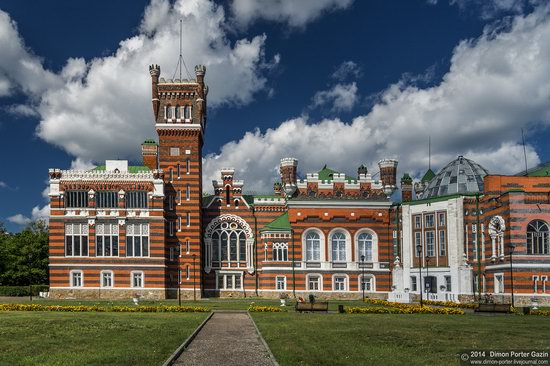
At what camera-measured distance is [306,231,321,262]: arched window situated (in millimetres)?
70250

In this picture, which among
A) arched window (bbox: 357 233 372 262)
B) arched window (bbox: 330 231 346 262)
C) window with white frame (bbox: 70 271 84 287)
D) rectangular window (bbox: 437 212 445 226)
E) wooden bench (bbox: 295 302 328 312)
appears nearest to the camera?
wooden bench (bbox: 295 302 328 312)

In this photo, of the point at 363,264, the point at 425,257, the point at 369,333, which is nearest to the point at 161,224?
the point at 363,264

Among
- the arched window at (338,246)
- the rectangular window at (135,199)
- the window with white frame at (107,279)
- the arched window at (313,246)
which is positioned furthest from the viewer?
the arched window at (338,246)

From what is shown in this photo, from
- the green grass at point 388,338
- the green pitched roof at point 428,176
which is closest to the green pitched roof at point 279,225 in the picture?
the green pitched roof at point 428,176

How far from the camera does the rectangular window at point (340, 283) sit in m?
70.0

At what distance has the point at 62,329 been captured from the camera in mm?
27062

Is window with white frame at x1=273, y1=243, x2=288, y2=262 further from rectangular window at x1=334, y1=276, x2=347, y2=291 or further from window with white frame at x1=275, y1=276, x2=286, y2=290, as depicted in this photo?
rectangular window at x1=334, y1=276, x2=347, y2=291

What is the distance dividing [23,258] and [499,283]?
56.6 metres

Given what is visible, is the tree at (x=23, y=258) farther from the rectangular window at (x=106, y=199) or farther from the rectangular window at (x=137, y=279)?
the rectangular window at (x=137, y=279)

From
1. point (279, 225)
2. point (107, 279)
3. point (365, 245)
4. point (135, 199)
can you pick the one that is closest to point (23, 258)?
point (107, 279)

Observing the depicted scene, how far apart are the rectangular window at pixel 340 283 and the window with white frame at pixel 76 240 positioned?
90.2 feet

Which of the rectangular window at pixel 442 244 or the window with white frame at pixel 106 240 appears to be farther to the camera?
the window with white frame at pixel 106 240

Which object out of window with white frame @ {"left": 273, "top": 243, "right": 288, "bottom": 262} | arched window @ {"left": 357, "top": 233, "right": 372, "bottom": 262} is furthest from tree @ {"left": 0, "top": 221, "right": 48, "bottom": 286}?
arched window @ {"left": 357, "top": 233, "right": 372, "bottom": 262}

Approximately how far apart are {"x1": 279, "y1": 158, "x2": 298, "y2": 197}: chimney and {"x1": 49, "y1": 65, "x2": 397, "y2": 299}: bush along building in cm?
12
